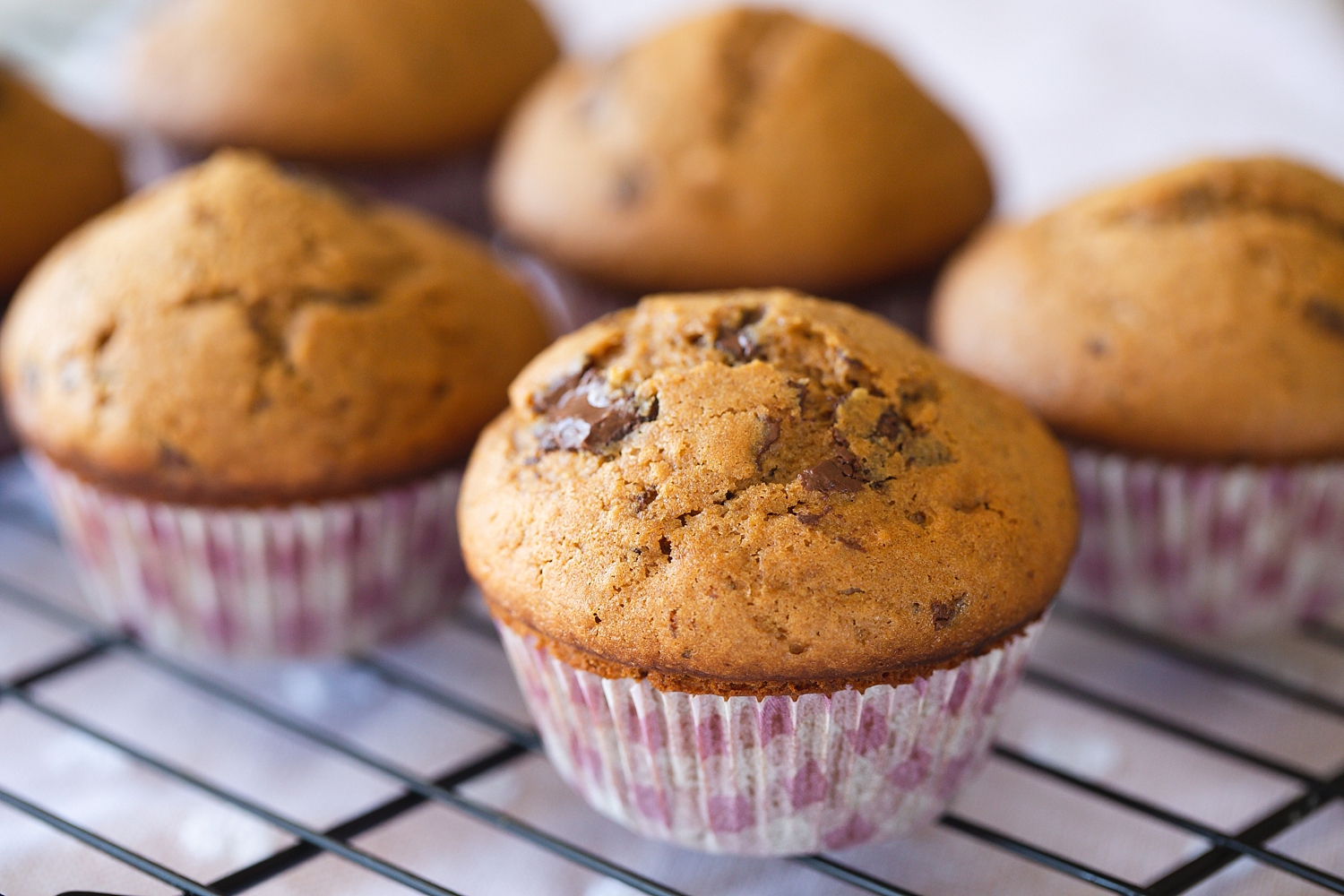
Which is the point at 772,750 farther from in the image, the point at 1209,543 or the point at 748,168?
the point at 748,168

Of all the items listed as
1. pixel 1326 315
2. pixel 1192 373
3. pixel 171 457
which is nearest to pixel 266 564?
pixel 171 457

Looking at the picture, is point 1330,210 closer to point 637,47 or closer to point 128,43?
point 637,47

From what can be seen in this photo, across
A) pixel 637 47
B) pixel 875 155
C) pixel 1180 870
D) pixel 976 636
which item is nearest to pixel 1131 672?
pixel 1180 870

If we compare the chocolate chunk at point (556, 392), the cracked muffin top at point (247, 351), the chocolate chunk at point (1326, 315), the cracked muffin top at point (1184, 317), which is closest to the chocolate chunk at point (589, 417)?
the chocolate chunk at point (556, 392)

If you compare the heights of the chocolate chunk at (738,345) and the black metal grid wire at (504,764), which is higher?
the chocolate chunk at (738,345)

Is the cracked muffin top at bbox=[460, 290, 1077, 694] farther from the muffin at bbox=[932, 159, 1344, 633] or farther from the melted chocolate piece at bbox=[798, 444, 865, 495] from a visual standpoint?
the muffin at bbox=[932, 159, 1344, 633]

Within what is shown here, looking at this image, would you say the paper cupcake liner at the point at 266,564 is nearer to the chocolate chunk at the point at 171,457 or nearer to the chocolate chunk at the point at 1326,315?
the chocolate chunk at the point at 171,457
